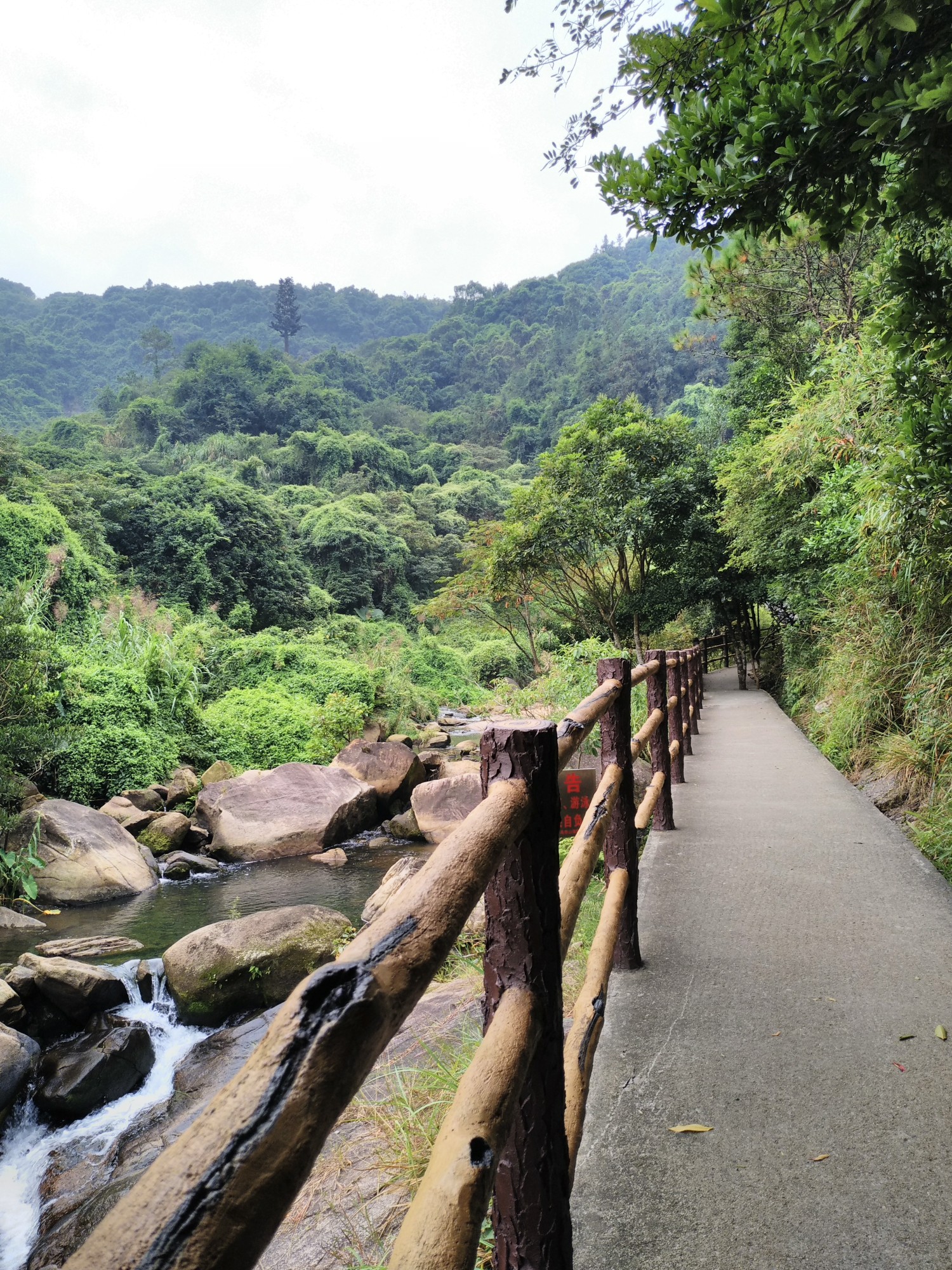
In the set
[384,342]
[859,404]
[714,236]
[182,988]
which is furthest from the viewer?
[384,342]

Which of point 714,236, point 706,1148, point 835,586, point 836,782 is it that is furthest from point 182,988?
point 835,586

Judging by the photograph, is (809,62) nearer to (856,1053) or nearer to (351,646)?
(856,1053)

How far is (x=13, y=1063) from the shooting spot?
4.38 m

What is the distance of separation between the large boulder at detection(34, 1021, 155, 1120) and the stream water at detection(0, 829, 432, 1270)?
6cm

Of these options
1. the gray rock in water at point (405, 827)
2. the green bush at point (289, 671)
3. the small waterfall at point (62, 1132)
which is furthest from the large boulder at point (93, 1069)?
the green bush at point (289, 671)

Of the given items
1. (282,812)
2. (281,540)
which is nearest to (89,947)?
(282,812)

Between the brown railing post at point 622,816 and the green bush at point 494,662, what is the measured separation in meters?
22.2

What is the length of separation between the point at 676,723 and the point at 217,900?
4.77 m

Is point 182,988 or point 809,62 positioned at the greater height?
point 809,62

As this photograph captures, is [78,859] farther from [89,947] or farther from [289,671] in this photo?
[289,671]

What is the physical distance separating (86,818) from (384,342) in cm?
7078

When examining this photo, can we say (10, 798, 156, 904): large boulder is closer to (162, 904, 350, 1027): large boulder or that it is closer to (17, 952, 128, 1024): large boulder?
(17, 952, 128, 1024): large boulder

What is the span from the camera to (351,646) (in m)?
21.6

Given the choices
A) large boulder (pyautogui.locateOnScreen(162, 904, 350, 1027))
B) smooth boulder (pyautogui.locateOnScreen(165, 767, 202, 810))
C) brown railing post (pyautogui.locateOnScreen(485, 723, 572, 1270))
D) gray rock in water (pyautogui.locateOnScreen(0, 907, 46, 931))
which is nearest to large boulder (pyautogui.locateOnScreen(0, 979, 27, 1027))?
large boulder (pyautogui.locateOnScreen(162, 904, 350, 1027))
